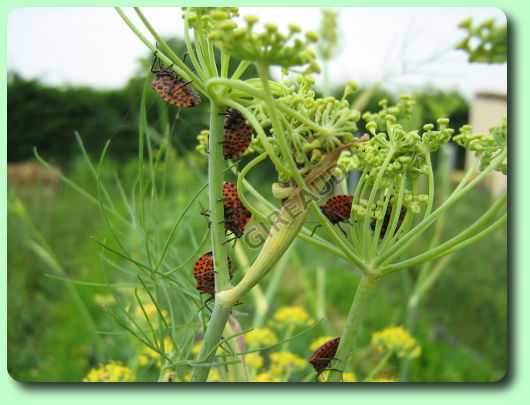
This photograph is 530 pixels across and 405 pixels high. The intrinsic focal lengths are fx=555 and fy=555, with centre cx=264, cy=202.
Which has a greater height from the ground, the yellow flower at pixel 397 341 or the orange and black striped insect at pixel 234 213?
the orange and black striped insect at pixel 234 213

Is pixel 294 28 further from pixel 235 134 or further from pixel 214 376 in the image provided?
pixel 214 376

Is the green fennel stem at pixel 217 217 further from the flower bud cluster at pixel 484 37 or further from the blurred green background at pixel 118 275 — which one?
the blurred green background at pixel 118 275

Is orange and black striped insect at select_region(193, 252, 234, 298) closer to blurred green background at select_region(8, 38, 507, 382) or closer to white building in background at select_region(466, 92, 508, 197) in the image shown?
blurred green background at select_region(8, 38, 507, 382)

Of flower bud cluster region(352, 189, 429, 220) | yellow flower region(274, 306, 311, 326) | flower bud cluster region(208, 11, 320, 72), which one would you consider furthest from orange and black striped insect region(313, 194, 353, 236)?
yellow flower region(274, 306, 311, 326)

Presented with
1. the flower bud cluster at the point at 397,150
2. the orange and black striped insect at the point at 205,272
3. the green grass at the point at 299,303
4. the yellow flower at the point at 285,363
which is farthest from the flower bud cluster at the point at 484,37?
the green grass at the point at 299,303

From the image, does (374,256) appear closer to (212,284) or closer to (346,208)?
(346,208)

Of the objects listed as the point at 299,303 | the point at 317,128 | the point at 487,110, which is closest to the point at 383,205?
the point at 317,128

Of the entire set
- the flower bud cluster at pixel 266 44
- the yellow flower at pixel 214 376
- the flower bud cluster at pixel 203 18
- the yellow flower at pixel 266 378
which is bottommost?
the yellow flower at pixel 266 378
